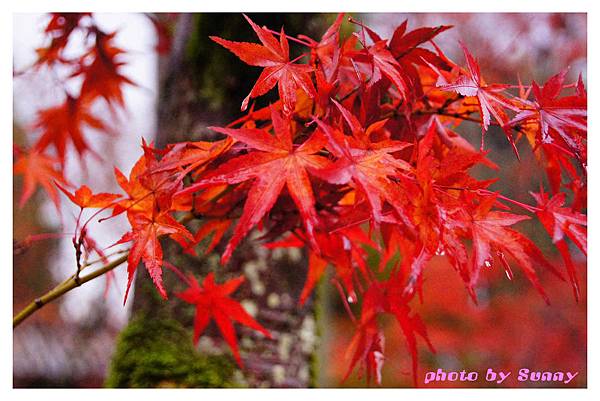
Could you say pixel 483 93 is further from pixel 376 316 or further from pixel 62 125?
pixel 62 125

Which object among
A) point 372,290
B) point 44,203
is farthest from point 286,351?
point 44,203

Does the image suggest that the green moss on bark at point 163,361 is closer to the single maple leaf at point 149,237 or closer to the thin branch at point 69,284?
the thin branch at point 69,284

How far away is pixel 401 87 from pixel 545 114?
0.59ft

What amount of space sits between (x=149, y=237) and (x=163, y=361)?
2.19 feet

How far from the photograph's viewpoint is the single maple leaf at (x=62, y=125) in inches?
44.3

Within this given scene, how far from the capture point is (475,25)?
3521 millimetres

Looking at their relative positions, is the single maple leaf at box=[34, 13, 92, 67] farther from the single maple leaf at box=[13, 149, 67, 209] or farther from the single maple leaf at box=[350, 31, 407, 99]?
the single maple leaf at box=[350, 31, 407, 99]

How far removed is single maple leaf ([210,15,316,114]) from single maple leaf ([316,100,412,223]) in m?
0.06

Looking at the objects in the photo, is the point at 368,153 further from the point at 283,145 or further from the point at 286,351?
the point at 286,351

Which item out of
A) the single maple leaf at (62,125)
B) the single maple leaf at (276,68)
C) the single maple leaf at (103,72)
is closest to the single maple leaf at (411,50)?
the single maple leaf at (276,68)

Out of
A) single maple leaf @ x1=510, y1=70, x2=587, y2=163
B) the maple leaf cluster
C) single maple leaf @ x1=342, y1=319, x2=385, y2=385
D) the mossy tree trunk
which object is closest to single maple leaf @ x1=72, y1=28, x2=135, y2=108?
the maple leaf cluster

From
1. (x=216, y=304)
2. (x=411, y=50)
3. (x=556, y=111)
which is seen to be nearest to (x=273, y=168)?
(x=411, y=50)

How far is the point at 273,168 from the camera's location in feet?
1.91
